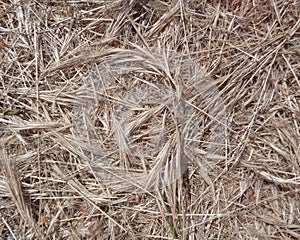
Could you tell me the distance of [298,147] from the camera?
153 cm

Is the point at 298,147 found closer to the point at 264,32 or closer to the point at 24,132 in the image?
the point at 264,32

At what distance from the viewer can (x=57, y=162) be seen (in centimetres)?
157

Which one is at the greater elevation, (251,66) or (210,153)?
(251,66)

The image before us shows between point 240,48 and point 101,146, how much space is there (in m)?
0.64

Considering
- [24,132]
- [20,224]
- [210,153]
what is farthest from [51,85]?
[210,153]

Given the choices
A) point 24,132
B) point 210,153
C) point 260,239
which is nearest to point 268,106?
point 210,153

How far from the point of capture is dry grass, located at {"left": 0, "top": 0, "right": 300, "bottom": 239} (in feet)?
5.04

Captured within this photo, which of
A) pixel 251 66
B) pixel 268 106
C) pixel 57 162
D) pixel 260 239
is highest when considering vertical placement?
pixel 251 66

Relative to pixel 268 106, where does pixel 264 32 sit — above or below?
above

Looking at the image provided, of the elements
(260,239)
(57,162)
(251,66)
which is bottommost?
(260,239)

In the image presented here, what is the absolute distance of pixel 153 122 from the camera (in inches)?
62.1

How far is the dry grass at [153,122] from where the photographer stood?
154 centimetres

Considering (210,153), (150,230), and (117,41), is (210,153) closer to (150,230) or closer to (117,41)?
(150,230)

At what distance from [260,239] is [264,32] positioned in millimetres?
769
